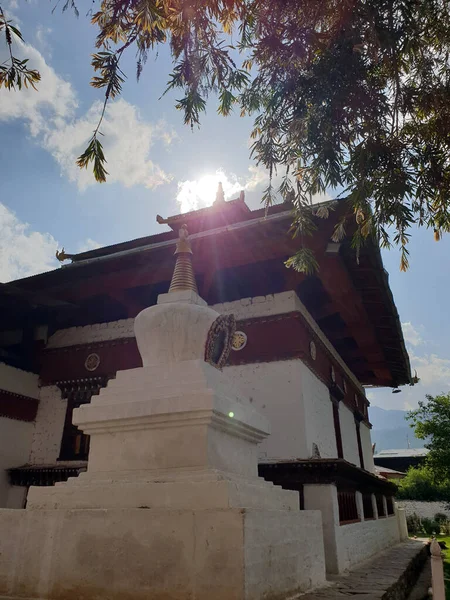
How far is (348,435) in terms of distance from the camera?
35.4 ft

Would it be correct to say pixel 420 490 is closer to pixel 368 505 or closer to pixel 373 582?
pixel 368 505

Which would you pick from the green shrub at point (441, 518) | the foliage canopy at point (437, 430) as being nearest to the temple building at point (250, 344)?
the foliage canopy at point (437, 430)

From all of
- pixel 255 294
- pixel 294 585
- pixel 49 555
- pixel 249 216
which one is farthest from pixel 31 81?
pixel 249 216

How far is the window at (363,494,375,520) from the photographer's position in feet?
30.7

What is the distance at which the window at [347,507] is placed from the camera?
7.08 meters

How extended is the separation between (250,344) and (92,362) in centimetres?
321

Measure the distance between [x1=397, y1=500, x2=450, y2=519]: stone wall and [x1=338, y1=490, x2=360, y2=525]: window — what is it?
22265 mm

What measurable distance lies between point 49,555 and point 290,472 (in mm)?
3976

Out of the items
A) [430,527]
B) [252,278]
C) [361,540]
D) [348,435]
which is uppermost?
[252,278]

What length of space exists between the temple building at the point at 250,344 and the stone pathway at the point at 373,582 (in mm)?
381

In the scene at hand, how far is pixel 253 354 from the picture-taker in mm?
7609

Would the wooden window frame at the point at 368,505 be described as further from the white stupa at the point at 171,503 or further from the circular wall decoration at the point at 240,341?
the white stupa at the point at 171,503

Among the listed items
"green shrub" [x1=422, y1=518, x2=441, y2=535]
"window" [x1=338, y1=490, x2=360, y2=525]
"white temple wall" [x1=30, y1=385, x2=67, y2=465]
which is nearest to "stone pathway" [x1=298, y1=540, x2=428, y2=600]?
"window" [x1=338, y1=490, x2=360, y2=525]

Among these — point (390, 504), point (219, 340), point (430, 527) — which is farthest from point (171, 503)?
point (430, 527)
